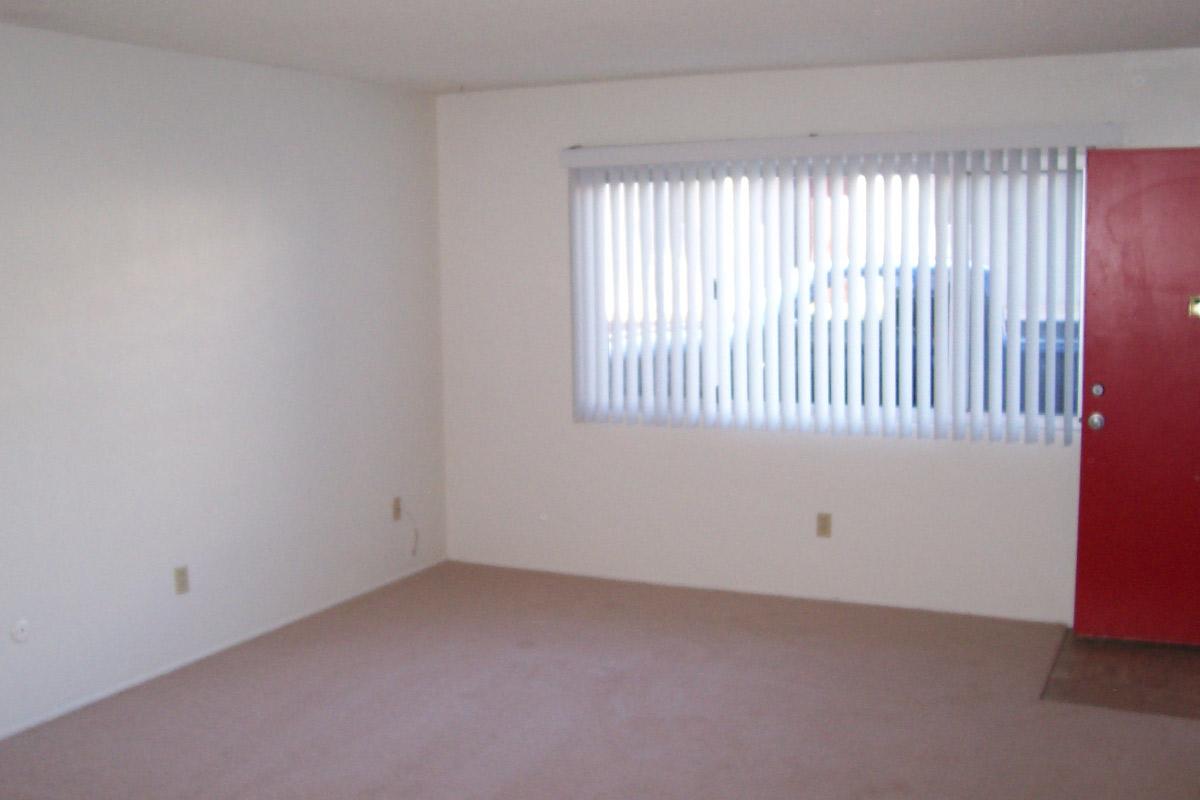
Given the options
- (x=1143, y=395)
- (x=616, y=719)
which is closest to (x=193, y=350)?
(x=616, y=719)

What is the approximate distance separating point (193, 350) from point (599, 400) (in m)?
1.97

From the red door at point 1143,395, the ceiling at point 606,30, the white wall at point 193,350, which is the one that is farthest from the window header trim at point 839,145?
the white wall at point 193,350

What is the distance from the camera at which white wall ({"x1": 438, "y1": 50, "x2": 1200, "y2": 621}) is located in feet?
15.9

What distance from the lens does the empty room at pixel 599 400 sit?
3.78 meters

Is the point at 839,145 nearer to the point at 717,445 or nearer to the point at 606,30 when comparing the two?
the point at 606,30

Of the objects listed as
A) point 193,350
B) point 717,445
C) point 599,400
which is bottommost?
point 717,445

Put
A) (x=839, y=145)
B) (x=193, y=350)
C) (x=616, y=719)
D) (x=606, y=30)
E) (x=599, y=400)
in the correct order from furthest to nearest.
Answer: (x=599, y=400), (x=839, y=145), (x=193, y=350), (x=606, y=30), (x=616, y=719)

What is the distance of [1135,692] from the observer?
4.07 m

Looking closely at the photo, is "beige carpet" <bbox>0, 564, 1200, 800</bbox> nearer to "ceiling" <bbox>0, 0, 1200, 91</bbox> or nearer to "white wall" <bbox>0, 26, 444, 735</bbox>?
"white wall" <bbox>0, 26, 444, 735</bbox>

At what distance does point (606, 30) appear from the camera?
4.11m

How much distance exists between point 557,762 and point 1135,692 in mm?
2071

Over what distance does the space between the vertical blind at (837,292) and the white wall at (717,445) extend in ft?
0.45

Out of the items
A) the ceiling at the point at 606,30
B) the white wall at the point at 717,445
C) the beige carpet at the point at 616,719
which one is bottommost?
the beige carpet at the point at 616,719

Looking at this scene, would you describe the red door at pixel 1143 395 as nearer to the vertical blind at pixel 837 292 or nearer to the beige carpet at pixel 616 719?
the vertical blind at pixel 837 292
